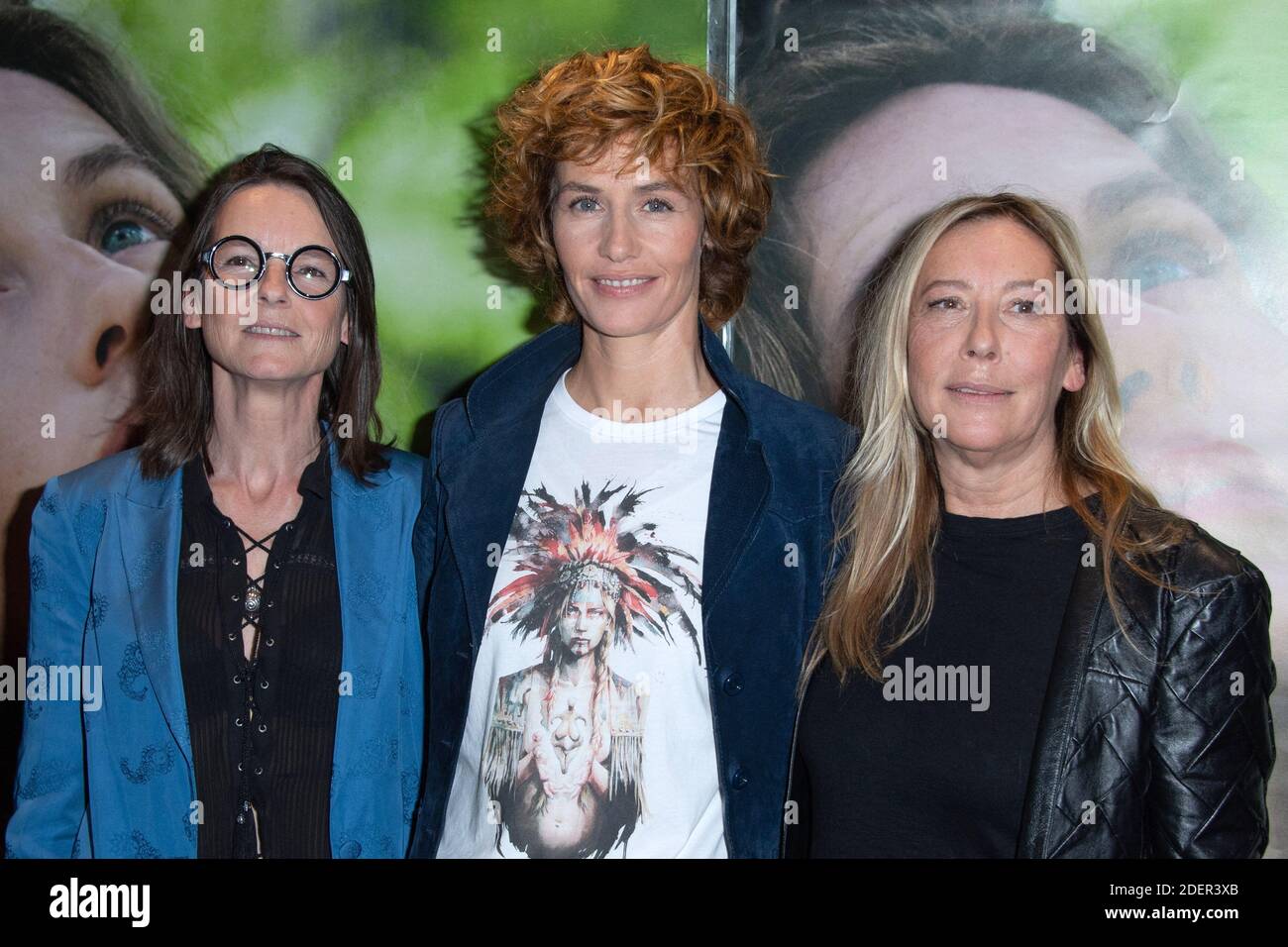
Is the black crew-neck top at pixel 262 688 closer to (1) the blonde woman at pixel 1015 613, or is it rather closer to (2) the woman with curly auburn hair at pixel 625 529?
(2) the woman with curly auburn hair at pixel 625 529

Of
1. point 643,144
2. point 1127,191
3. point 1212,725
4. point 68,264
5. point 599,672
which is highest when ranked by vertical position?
point 68,264

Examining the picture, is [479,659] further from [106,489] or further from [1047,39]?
[1047,39]

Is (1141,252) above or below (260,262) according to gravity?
above

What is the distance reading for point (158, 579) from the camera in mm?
2223

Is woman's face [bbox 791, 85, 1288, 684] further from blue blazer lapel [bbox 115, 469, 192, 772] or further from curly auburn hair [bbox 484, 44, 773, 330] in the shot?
blue blazer lapel [bbox 115, 469, 192, 772]

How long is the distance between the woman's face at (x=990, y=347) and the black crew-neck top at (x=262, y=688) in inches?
50.3

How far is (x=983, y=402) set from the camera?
212 centimetres

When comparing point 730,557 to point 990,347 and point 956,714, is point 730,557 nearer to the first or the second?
point 956,714

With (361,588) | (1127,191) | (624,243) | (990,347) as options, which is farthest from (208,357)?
(1127,191)

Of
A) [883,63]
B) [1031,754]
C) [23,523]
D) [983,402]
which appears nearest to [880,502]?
[983,402]

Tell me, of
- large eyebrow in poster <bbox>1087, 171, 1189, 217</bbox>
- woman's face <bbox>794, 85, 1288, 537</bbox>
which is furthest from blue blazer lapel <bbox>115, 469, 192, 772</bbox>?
large eyebrow in poster <bbox>1087, 171, 1189, 217</bbox>

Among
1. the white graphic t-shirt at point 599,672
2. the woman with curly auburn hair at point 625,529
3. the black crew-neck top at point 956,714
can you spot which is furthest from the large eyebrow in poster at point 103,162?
the black crew-neck top at point 956,714

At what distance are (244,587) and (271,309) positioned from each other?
571mm
